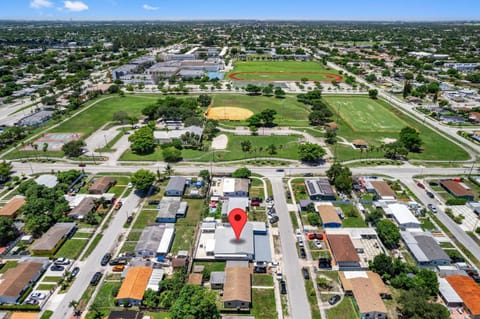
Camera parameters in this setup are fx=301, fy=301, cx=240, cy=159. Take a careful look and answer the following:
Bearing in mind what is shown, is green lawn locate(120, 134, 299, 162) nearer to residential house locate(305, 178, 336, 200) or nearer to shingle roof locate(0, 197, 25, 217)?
residential house locate(305, 178, 336, 200)

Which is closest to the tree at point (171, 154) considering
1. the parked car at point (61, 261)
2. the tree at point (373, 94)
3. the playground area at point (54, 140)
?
the playground area at point (54, 140)

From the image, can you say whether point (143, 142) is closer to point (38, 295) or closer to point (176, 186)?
point (176, 186)

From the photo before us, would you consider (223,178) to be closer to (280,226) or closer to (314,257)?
(280,226)

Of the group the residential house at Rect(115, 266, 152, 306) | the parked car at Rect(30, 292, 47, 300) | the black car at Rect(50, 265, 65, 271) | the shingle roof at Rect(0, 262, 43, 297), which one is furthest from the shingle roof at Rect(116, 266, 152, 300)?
the shingle roof at Rect(0, 262, 43, 297)

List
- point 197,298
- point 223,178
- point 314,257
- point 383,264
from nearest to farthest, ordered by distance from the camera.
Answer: point 197,298 < point 383,264 < point 314,257 < point 223,178

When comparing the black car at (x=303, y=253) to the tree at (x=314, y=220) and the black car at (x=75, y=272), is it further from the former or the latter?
the black car at (x=75, y=272)

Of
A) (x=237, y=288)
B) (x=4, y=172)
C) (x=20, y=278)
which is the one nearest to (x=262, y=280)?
(x=237, y=288)

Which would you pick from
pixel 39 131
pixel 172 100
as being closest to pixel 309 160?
pixel 172 100
